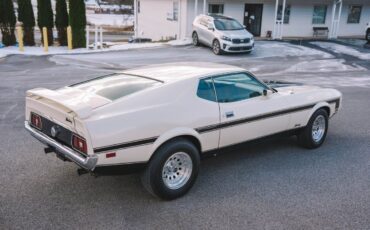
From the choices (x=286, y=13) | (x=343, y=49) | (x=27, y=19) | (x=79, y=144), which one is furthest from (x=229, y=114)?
(x=286, y=13)

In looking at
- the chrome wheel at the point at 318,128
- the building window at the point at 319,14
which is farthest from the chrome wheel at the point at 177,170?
the building window at the point at 319,14

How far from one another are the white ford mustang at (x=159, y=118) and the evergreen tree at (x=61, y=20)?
53.5ft

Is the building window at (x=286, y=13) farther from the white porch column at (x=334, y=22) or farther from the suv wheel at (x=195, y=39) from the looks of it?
the suv wheel at (x=195, y=39)

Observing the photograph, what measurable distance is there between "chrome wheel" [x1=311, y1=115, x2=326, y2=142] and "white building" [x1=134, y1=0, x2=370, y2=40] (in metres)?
17.8

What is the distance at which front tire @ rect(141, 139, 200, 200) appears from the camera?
413 centimetres

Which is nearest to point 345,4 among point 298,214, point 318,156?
point 318,156

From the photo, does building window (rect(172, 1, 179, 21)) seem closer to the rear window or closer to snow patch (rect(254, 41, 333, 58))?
snow patch (rect(254, 41, 333, 58))

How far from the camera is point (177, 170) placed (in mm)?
4445

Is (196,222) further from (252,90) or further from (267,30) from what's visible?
(267,30)

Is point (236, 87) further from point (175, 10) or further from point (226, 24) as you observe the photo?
point (175, 10)

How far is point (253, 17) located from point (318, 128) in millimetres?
20574

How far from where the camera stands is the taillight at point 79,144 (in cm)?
379

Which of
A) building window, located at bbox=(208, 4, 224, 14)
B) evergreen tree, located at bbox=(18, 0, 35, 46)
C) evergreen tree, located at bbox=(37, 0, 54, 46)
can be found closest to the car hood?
building window, located at bbox=(208, 4, 224, 14)

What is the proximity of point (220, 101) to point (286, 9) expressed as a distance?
23163 millimetres
